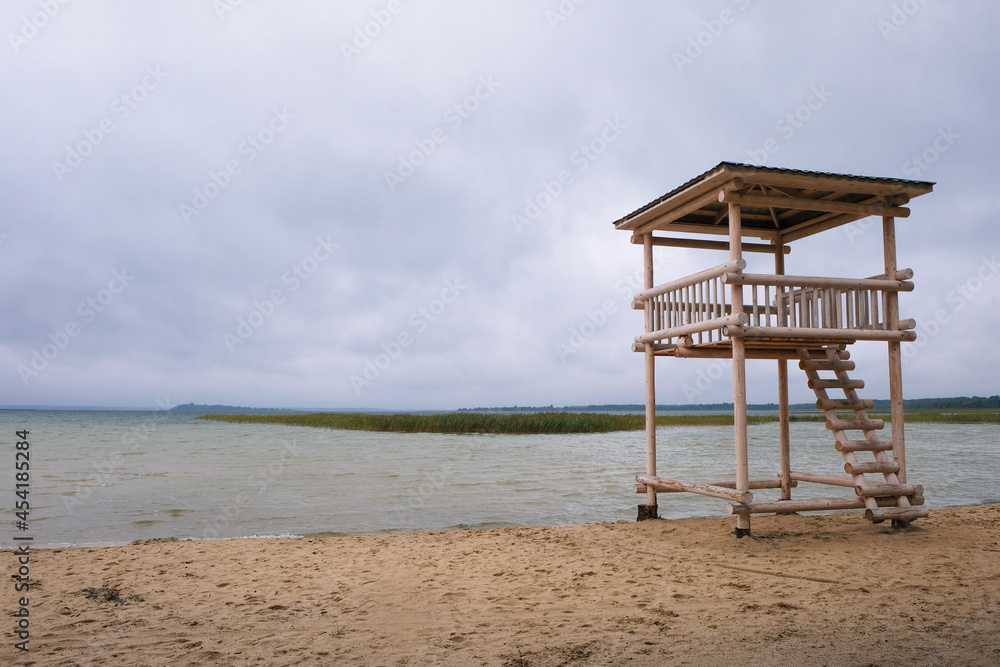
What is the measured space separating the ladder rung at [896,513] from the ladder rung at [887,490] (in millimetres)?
193

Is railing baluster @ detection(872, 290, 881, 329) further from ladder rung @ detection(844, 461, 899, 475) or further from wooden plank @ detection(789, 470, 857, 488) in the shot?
wooden plank @ detection(789, 470, 857, 488)

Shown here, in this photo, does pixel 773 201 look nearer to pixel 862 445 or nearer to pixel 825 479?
pixel 862 445

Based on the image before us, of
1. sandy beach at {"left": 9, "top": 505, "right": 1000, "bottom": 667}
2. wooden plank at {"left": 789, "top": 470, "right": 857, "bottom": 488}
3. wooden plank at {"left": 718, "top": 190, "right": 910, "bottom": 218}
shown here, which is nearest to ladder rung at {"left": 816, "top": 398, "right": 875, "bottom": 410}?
wooden plank at {"left": 789, "top": 470, "right": 857, "bottom": 488}

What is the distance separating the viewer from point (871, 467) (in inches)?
341

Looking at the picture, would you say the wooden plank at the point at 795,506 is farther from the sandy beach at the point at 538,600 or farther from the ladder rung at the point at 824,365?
the ladder rung at the point at 824,365

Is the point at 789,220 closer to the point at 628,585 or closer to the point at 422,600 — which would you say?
the point at 628,585

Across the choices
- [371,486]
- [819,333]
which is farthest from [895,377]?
[371,486]

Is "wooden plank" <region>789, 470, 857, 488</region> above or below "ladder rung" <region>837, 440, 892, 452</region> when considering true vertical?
below

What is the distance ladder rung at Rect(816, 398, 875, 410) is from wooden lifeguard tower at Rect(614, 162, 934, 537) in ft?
0.05

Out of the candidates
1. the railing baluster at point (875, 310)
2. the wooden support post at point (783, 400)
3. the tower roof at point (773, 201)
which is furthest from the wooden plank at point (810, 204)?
the wooden support post at point (783, 400)

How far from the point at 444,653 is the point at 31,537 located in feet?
31.0

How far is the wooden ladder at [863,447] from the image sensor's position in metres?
8.57

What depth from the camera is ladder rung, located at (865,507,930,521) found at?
8430 mm

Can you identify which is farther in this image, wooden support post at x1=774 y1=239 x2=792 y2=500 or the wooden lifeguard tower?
wooden support post at x1=774 y1=239 x2=792 y2=500
